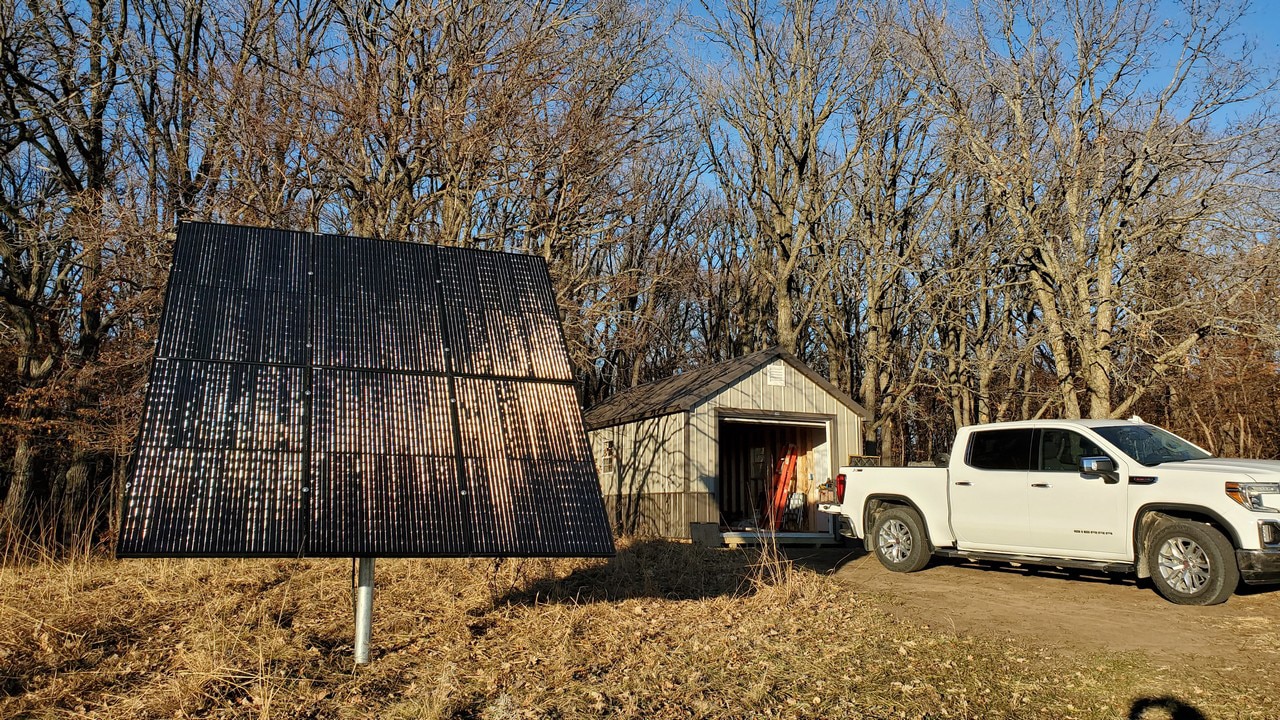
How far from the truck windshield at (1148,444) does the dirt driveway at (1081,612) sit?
1.48 meters

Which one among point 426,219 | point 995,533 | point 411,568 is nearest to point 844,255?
point 426,219

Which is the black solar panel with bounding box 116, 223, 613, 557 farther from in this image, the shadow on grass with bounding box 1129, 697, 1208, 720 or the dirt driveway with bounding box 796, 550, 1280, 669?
the dirt driveway with bounding box 796, 550, 1280, 669

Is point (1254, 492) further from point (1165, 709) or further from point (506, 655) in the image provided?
point (506, 655)

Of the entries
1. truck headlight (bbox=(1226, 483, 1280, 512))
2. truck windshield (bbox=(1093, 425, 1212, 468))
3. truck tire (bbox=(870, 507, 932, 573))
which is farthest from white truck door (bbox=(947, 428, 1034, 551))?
truck headlight (bbox=(1226, 483, 1280, 512))

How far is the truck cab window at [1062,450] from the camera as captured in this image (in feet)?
32.8

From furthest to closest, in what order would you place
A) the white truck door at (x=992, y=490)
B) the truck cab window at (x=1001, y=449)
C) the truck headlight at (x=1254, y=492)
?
Result: the truck cab window at (x=1001, y=449)
the white truck door at (x=992, y=490)
the truck headlight at (x=1254, y=492)

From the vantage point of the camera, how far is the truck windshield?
960 centimetres

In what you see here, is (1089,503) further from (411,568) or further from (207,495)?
(207,495)

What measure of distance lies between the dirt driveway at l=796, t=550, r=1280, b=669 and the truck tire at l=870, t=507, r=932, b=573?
273 mm

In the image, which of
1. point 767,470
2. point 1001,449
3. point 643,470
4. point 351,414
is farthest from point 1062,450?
point 767,470

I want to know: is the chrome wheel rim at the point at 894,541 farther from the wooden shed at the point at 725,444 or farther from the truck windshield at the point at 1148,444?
the wooden shed at the point at 725,444

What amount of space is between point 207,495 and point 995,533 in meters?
8.97

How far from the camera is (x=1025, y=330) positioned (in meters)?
25.0

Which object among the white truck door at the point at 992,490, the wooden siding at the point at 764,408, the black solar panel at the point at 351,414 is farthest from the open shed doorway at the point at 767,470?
the black solar panel at the point at 351,414
